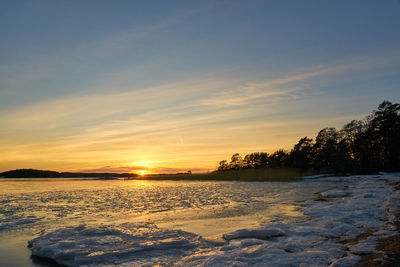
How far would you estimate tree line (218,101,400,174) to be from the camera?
56.6 metres

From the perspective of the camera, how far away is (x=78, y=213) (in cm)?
1263

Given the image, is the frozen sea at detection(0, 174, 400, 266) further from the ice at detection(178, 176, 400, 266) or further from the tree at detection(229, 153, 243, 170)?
the tree at detection(229, 153, 243, 170)

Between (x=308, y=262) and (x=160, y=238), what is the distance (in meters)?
4.11

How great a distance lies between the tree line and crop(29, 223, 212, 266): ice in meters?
63.8

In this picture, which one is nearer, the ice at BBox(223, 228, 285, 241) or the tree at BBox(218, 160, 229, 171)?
the ice at BBox(223, 228, 285, 241)

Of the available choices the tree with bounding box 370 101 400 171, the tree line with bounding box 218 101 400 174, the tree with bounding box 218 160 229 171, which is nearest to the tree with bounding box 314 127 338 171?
the tree line with bounding box 218 101 400 174

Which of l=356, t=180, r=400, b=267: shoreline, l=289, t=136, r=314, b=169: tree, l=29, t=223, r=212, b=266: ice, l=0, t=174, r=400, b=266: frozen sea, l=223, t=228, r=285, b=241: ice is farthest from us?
l=289, t=136, r=314, b=169: tree

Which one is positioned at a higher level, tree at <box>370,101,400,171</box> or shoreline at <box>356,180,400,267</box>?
tree at <box>370,101,400,171</box>

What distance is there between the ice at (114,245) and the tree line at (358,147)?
2513 inches

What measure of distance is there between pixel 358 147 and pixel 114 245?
6956 cm

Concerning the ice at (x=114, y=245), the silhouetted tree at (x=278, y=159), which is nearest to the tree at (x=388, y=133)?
the silhouetted tree at (x=278, y=159)

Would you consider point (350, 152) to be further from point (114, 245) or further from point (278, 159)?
point (114, 245)

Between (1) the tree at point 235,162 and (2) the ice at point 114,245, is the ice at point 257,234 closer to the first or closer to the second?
(2) the ice at point 114,245

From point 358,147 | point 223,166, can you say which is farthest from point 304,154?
point 223,166
